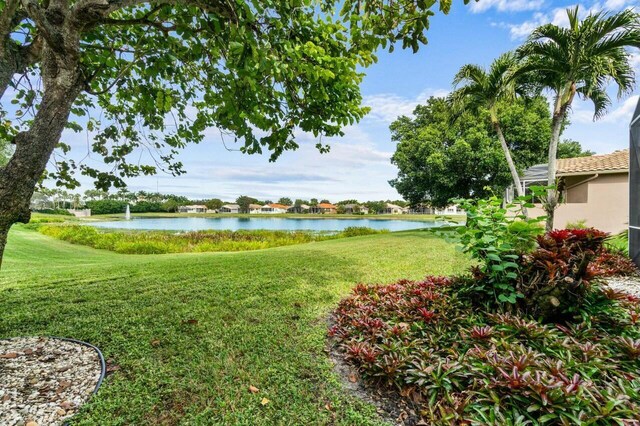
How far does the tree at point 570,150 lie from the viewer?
2175 centimetres

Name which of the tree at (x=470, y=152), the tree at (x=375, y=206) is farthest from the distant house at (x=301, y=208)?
the tree at (x=470, y=152)

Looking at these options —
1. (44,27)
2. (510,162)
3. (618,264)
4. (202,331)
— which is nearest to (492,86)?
(510,162)

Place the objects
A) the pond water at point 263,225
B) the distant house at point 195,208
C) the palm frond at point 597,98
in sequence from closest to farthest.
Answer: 1. the palm frond at point 597,98
2. the pond water at point 263,225
3. the distant house at point 195,208

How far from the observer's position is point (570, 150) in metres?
22.9

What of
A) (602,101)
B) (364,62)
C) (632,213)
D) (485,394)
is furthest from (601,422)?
(602,101)

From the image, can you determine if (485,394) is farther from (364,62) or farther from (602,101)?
(602,101)

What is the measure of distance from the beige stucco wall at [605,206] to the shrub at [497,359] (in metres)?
11.2

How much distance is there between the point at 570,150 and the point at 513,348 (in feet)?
92.8

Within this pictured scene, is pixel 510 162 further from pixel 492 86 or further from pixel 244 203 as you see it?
pixel 244 203

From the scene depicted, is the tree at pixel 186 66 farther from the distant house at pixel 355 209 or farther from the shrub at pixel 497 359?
the distant house at pixel 355 209

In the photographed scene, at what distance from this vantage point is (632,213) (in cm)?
670

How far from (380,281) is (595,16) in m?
8.55

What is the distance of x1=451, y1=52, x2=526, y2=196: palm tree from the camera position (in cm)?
895

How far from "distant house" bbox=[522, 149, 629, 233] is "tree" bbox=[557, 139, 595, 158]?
10015mm
